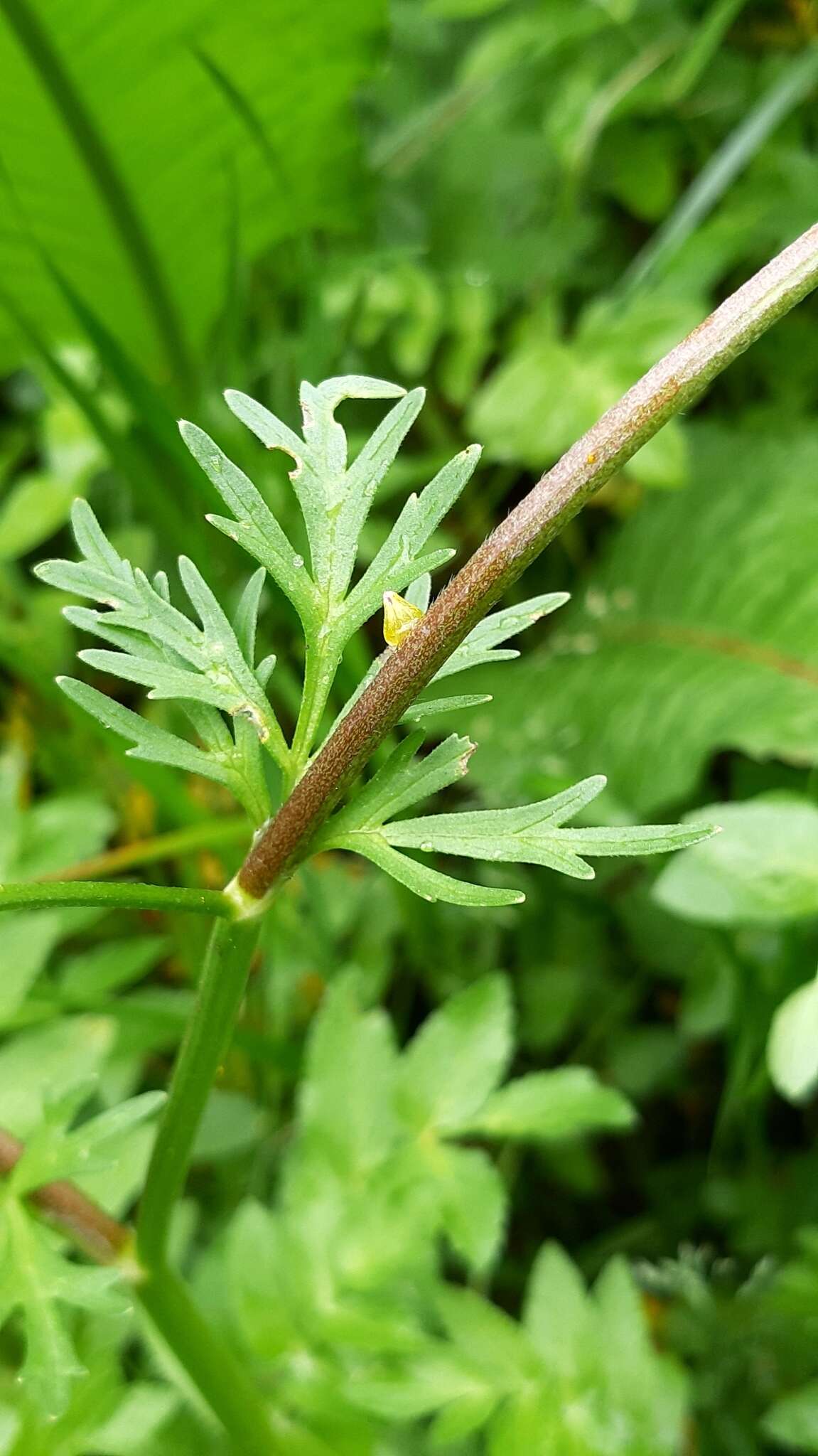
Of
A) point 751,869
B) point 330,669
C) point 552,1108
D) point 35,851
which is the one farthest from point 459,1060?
point 330,669

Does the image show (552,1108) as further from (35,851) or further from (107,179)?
(107,179)

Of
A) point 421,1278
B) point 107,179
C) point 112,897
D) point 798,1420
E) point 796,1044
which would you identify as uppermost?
point 107,179

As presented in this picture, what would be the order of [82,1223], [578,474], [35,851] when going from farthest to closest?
[35,851]
[82,1223]
[578,474]

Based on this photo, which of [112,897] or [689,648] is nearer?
[112,897]

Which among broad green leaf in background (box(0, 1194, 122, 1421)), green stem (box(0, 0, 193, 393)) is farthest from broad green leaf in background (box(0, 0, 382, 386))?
→ broad green leaf in background (box(0, 1194, 122, 1421))

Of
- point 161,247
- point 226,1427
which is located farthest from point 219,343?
point 226,1427

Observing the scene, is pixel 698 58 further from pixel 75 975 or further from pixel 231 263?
pixel 75 975

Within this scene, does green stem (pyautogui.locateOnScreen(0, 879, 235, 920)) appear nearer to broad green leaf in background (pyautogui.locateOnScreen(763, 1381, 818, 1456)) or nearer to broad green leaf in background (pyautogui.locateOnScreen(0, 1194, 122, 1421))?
broad green leaf in background (pyautogui.locateOnScreen(0, 1194, 122, 1421))

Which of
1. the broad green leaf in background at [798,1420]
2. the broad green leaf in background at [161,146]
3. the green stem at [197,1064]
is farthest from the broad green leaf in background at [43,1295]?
the broad green leaf in background at [161,146]
